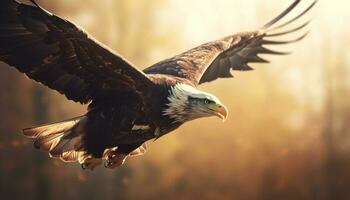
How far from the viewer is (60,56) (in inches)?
119

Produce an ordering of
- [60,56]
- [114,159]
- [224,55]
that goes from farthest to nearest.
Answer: [224,55], [114,159], [60,56]

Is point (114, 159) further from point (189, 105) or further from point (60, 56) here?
point (60, 56)

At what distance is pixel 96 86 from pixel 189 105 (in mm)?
481

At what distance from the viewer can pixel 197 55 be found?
147 inches

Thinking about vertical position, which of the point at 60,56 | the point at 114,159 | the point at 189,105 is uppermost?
the point at 60,56

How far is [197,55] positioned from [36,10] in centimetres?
124

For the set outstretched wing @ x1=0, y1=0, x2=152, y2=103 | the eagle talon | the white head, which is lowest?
the eagle talon

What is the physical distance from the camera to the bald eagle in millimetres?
2893

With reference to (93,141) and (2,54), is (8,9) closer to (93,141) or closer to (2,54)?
(2,54)

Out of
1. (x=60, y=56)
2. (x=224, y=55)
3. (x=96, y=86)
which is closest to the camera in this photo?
(x=60, y=56)

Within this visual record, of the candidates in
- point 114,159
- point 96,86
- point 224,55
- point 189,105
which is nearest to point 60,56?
point 96,86

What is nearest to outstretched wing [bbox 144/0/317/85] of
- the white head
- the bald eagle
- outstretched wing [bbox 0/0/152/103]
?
the bald eagle

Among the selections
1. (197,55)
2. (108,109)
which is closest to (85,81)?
(108,109)

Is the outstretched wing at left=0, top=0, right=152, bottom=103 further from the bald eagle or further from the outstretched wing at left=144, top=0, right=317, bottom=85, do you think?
the outstretched wing at left=144, top=0, right=317, bottom=85
